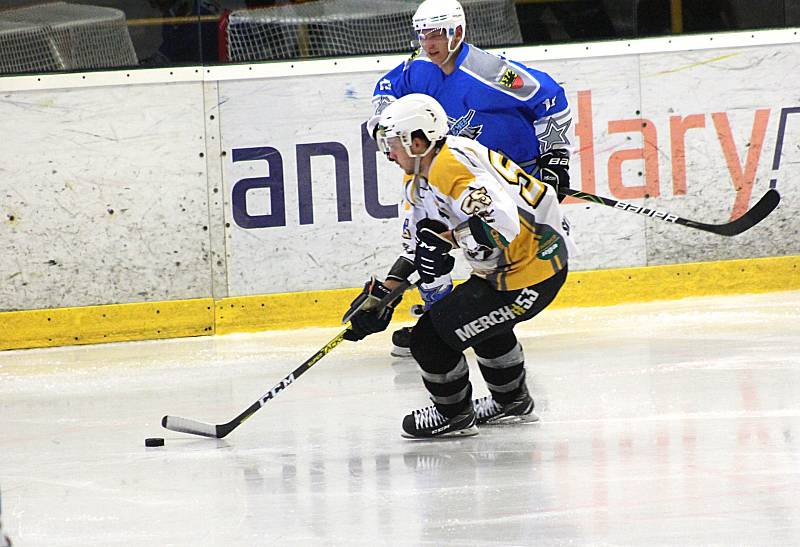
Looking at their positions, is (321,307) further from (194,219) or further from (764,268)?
(764,268)

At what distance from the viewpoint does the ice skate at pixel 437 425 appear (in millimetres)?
3473

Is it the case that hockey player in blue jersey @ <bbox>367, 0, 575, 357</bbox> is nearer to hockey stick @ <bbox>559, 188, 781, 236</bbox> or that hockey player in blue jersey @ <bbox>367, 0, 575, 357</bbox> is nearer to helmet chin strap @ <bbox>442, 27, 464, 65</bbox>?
helmet chin strap @ <bbox>442, 27, 464, 65</bbox>

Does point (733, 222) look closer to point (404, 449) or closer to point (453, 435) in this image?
point (453, 435)

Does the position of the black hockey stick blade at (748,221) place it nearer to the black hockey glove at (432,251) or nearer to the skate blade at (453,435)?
the skate blade at (453,435)

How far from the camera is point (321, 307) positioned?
5625 millimetres

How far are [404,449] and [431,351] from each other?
264 mm

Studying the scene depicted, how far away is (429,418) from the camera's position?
3.49m

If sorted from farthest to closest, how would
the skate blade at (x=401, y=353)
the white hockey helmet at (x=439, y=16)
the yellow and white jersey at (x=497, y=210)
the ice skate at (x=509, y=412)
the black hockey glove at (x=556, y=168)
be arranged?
the skate blade at (x=401, y=353)
the black hockey glove at (x=556, y=168)
the white hockey helmet at (x=439, y=16)
the ice skate at (x=509, y=412)
the yellow and white jersey at (x=497, y=210)

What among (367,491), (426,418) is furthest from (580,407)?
(367,491)

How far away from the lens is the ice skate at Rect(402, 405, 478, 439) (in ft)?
11.4

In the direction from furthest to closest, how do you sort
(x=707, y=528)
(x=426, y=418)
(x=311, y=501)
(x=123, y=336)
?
(x=123, y=336)
(x=426, y=418)
(x=311, y=501)
(x=707, y=528)

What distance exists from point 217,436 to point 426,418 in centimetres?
59

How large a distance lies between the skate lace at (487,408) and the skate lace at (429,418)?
20 centimetres

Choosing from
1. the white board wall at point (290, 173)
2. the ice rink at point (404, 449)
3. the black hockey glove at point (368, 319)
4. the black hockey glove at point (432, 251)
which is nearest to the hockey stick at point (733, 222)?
the ice rink at point (404, 449)
